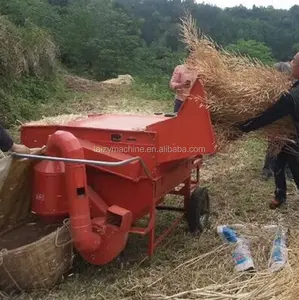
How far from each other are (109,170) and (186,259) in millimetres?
1046

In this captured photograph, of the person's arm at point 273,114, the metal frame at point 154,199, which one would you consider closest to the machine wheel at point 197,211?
the metal frame at point 154,199

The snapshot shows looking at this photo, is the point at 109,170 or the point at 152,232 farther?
the point at 152,232

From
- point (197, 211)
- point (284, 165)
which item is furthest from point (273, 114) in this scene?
point (284, 165)

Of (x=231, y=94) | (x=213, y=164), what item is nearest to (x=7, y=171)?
(x=231, y=94)

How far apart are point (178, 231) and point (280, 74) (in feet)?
5.55

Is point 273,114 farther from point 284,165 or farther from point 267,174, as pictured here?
point 267,174

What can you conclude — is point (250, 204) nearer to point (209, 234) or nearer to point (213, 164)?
point (209, 234)

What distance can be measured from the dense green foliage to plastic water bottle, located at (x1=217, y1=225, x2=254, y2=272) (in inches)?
317

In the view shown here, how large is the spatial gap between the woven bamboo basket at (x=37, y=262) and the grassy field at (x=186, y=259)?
0.09 meters

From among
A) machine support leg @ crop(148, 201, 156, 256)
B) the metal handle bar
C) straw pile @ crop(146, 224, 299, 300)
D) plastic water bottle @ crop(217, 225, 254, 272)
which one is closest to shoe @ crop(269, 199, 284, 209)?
plastic water bottle @ crop(217, 225, 254, 272)

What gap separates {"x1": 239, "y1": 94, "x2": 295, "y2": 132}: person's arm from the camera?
4.91 m

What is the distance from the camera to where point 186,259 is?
456 cm

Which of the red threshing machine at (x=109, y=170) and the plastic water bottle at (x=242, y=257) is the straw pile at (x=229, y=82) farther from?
the plastic water bottle at (x=242, y=257)

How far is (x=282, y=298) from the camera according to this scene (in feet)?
10.0
